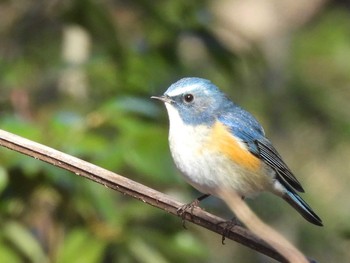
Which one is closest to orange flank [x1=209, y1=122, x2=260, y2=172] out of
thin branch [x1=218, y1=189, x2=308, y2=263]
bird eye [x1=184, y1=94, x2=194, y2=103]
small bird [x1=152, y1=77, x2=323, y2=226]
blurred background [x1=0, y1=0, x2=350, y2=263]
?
small bird [x1=152, y1=77, x2=323, y2=226]

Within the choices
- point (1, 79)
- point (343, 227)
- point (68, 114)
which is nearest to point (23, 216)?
point (68, 114)

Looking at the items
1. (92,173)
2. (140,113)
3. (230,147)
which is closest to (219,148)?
(230,147)

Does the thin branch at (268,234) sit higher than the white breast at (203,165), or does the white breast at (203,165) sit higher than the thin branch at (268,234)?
the white breast at (203,165)

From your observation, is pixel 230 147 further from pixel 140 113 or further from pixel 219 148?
pixel 140 113

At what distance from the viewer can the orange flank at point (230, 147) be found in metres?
4.13

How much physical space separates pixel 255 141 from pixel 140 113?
0.60 m

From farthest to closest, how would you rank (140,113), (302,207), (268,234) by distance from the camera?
(140,113) < (302,207) < (268,234)

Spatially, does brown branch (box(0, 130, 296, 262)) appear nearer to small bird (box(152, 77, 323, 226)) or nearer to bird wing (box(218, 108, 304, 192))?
small bird (box(152, 77, 323, 226))

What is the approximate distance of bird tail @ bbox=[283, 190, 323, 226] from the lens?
413 centimetres

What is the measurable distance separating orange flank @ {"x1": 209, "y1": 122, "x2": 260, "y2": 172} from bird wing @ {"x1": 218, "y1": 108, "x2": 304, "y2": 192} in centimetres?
5

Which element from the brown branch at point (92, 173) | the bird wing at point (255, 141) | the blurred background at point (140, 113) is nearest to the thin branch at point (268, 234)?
the brown branch at point (92, 173)

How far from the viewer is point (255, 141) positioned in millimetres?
4418

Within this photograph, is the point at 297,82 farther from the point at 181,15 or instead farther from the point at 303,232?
the point at 181,15

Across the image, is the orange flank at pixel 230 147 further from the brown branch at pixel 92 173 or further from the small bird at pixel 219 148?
the brown branch at pixel 92 173
